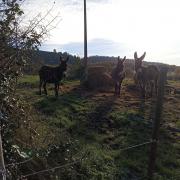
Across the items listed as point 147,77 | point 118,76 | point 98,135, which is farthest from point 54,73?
point 98,135

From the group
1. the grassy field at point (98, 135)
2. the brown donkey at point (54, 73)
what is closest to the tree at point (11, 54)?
the grassy field at point (98, 135)

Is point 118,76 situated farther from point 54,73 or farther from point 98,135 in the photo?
point 98,135

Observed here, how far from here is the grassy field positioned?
397 inches

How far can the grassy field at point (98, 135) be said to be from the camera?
10086 mm

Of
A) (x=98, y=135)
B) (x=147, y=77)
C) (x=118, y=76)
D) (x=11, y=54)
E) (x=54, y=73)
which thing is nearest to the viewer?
(x=11, y=54)

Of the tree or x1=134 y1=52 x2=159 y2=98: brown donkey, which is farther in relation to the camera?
x1=134 y1=52 x2=159 y2=98: brown donkey

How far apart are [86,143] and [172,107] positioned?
29.0 ft

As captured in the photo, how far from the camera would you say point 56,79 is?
2088 cm

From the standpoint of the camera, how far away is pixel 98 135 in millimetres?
14344

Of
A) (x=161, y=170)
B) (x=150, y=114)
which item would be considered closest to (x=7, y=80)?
(x=161, y=170)

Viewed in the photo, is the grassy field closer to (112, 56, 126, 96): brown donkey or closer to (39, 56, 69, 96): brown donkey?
(112, 56, 126, 96): brown donkey

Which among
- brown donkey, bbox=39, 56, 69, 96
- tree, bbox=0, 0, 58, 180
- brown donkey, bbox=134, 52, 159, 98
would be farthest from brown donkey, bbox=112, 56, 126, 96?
tree, bbox=0, 0, 58, 180

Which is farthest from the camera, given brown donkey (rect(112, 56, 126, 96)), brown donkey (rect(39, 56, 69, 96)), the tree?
brown donkey (rect(112, 56, 126, 96))

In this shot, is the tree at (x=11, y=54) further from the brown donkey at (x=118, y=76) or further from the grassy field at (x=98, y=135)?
the brown donkey at (x=118, y=76)
